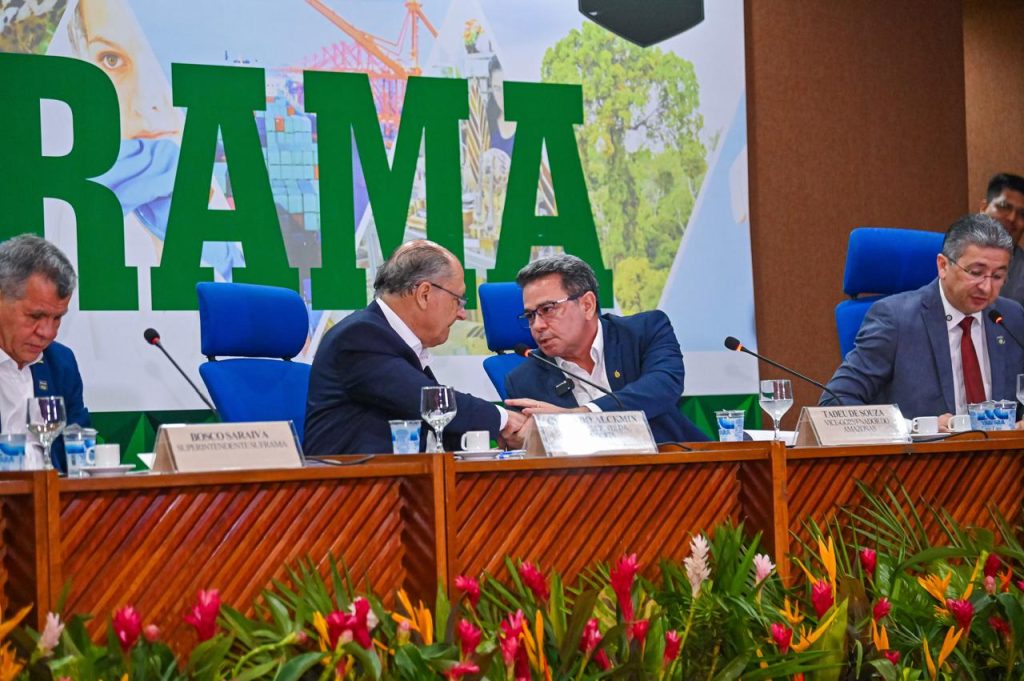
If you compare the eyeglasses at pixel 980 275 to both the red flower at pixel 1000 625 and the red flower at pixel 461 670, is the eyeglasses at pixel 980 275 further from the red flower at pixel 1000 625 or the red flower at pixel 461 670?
the red flower at pixel 461 670

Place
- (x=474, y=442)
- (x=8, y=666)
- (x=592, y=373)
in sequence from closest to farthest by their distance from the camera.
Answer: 1. (x=8, y=666)
2. (x=474, y=442)
3. (x=592, y=373)

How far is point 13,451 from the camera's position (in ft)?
6.27

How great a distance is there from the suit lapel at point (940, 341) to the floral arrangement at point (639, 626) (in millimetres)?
1236

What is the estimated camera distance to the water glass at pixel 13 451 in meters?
1.91

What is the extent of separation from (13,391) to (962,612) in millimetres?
2282

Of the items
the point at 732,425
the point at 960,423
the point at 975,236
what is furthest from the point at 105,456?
A: the point at 975,236

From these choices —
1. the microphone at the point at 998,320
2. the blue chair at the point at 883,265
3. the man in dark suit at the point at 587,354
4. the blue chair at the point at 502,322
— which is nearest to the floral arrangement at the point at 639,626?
the man in dark suit at the point at 587,354

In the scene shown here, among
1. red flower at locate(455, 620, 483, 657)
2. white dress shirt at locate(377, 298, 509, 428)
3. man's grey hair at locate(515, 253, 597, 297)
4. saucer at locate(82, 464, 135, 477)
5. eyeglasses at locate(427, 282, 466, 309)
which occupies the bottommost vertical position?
red flower at locate(455, 620, 483, 657)

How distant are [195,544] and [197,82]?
2959 millimetres

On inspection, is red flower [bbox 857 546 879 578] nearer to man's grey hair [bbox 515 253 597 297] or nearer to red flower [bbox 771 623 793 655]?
red flower [bbox 771 623 793 655]

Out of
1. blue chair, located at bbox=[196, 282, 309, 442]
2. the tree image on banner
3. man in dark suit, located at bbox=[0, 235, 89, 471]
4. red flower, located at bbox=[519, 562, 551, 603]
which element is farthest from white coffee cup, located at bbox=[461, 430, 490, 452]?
the tree image on banner

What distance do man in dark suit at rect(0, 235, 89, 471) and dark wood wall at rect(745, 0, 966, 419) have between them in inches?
118

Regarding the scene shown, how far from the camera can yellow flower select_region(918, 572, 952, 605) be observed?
1.95 metres

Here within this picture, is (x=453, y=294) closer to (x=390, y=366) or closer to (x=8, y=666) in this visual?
(x=390, y=366)
